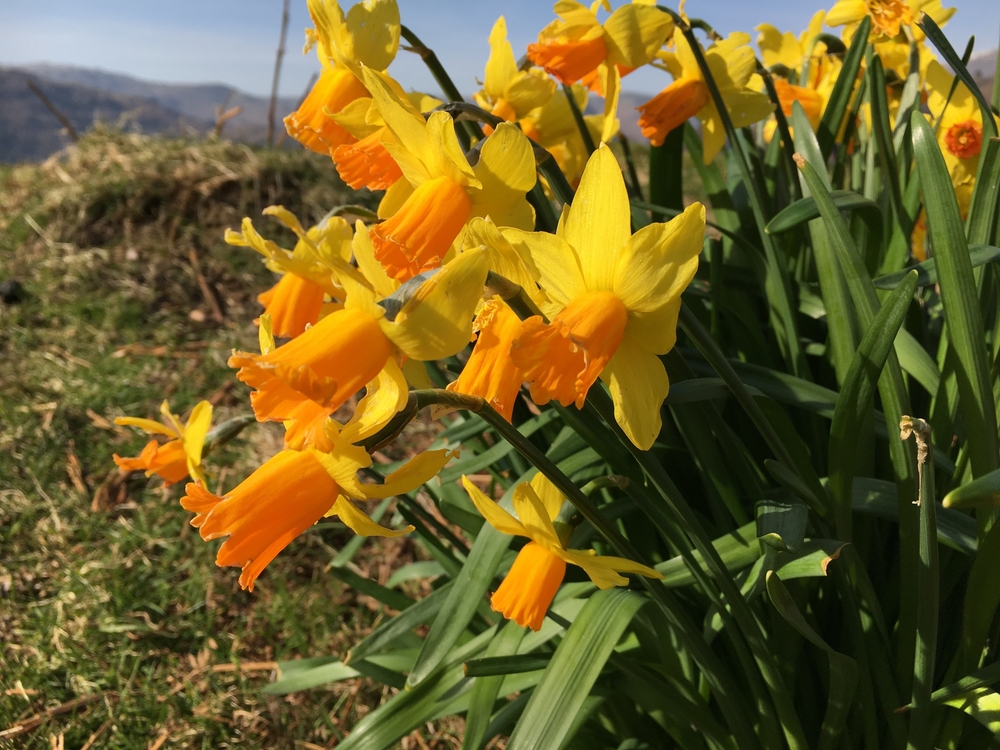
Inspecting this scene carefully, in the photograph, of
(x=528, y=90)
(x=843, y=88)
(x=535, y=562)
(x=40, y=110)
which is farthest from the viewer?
(x=40, y=110)

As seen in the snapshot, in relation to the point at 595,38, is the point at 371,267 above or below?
below

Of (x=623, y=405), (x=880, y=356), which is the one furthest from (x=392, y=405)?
(x=880, y=356)

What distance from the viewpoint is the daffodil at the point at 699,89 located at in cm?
146

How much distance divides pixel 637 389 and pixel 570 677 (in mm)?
515

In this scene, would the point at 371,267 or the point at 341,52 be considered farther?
the point at 341,52

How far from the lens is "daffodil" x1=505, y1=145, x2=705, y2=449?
2.56ft

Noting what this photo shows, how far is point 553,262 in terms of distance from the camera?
846mm

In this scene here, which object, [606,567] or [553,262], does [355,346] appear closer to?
[553,262]

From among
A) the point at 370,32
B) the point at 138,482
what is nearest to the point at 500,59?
the point at 370,32

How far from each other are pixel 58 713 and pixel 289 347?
5.71 ft

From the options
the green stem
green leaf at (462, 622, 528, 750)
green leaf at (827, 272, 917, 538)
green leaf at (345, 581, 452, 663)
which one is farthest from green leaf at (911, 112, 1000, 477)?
green leaf at (345, 581, 452, 663)

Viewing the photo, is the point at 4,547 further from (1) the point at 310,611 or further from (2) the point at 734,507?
(2) the point at 734,507

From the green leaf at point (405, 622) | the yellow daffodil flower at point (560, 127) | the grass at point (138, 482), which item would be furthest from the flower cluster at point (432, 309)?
the grass at point (138, 482)

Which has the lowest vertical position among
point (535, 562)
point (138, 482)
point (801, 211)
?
point (138, 482)
